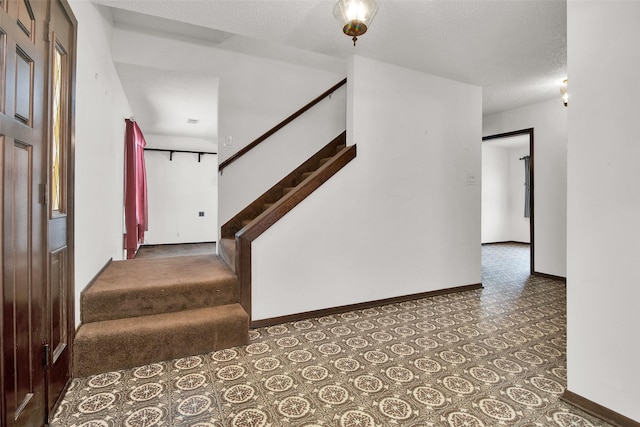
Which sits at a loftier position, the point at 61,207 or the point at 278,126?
the point at 278,126

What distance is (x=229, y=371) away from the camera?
6.37 ft

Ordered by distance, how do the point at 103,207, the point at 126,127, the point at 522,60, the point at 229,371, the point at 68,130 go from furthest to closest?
1. the point at 126,127
2. the point at 522,60
3. the point at 103,207
4. the point at 229,371
5. the point at 68,130

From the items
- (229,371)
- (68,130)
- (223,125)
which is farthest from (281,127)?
(229,371)

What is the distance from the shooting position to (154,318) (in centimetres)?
224

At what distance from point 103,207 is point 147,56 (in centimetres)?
170

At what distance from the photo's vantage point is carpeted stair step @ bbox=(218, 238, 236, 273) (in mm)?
2814

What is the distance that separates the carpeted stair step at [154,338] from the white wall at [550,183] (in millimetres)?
4244

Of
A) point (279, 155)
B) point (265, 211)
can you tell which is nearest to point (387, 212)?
point (265, 211)

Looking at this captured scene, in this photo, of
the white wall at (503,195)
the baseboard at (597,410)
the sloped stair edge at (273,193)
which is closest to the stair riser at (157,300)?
the sloped stair edge at (273,193)

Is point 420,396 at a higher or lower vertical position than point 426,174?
lower

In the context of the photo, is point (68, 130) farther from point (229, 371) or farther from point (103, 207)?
point (229, 371)

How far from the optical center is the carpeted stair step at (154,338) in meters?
1.92

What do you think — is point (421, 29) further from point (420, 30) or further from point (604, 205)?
point (604, 205)

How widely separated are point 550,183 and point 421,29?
3.19 metres
